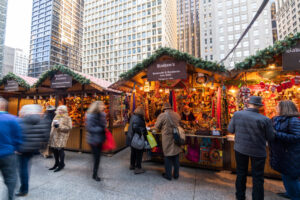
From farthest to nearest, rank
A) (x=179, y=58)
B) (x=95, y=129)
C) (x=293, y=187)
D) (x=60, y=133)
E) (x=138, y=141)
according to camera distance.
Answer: (x=60, y=133) → (x=179, y=58) → (x=138, y=141) → (x=95, y=129) → (x=293, y=187)

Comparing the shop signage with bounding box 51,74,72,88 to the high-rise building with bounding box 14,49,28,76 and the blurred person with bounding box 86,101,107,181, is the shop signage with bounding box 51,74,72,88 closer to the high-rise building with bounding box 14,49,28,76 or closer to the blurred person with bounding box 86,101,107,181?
the blurred person with bounding box 86,101,107,181

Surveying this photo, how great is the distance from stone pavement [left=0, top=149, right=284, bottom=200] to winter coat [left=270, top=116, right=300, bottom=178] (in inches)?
37.8

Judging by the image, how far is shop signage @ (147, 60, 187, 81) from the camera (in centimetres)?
421

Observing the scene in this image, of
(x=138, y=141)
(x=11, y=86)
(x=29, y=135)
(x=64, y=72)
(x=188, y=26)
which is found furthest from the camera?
(x=188, y=26)

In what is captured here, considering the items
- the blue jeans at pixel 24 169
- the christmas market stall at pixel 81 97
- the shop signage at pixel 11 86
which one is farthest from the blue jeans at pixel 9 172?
the shop signage at pixel 11 86

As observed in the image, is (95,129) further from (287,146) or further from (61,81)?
(61,81)

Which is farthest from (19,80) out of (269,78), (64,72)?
(269,78)

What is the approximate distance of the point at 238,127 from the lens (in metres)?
2.76

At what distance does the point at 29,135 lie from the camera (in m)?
2.64

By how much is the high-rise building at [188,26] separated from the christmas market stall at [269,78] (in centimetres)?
10394

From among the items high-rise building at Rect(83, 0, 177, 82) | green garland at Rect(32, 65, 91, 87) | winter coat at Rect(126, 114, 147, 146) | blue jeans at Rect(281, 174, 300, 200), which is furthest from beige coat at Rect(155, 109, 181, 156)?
high-rise building at Rect(83, 0, 177, 82)

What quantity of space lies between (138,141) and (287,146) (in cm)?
308

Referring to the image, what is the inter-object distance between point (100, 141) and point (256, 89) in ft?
16.9

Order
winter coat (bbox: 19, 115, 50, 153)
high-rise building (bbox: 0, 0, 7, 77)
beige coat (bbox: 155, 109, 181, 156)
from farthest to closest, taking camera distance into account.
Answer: high-rise building (bbox: 0, 0, 7, 77), beige coat (bbox: 155, 109, 181, 156), winter coat (bbox: 19, 115, 50, 153)
